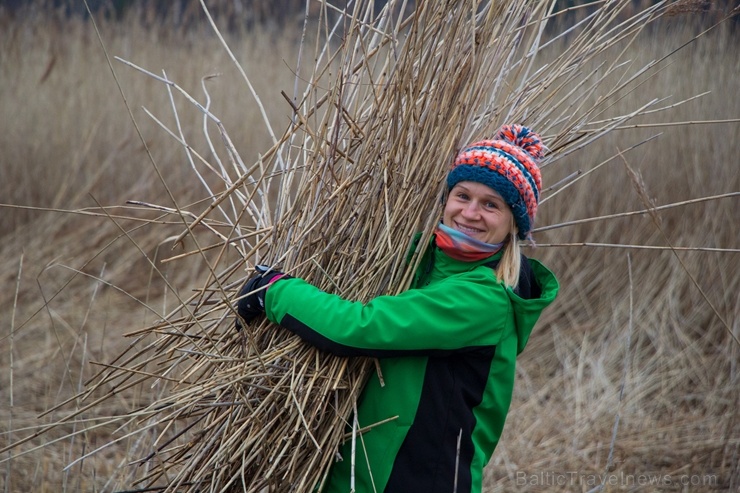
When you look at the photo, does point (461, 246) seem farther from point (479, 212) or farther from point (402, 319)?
point (402, 319)

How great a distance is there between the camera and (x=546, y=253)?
3.98m

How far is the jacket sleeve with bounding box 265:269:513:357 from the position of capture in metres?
1.38

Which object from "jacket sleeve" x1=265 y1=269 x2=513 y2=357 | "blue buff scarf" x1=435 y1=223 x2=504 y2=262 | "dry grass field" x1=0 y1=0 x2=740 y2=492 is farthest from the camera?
"dry grass field" x1=0 y1=0 x2=740 y2=492

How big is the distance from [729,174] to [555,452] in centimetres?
183

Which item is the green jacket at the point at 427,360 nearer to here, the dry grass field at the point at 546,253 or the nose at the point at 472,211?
the nose at the point at 472,211

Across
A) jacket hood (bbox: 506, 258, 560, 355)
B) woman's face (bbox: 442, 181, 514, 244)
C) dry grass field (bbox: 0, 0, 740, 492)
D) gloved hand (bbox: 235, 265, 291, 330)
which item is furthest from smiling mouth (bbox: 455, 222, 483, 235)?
dry grass field (bbox: 0, 0, 740, 492)

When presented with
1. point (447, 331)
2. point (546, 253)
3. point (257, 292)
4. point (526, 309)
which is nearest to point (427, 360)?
point (447, 331)

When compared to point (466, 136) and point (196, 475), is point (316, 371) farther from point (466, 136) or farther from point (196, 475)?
point (466, 136)

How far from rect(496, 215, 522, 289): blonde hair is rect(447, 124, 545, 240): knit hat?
0.09 ft

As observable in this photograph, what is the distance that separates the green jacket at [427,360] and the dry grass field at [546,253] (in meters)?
1.59

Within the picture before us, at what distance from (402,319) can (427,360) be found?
0.44ft

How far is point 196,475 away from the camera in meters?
1.57

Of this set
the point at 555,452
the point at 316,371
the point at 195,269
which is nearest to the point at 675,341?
the point at 555,452

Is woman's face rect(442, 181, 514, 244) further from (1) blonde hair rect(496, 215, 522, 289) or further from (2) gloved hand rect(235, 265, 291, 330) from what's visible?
(2) gloved hand rect(235, 265, 291, 330)
